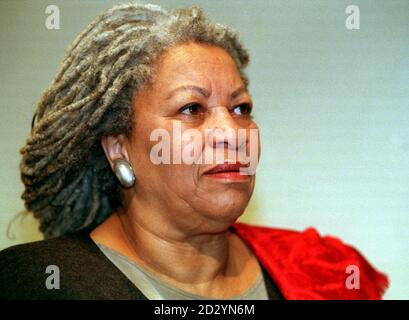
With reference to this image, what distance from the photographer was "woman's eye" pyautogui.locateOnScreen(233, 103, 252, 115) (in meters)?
1.34

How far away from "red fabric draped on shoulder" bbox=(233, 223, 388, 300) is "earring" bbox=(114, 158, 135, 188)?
42 centimetres

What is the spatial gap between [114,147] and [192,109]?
22cm

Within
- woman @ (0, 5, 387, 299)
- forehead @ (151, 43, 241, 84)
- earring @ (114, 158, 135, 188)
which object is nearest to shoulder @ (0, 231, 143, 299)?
woman @ (0, 5, 387, 299)

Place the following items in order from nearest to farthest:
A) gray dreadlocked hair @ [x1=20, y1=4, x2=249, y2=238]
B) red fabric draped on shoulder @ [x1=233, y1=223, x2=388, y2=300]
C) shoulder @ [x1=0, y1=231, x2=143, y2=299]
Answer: shoulder @ [x1=0, y1=231, x2=143, y2=299] → gray dreadlocked hair @ [x1=20, y1=4, x2=249, y2=238] → red fabric draped on shoulder @ [x1=233, y1=223, x2=388, y2=300]

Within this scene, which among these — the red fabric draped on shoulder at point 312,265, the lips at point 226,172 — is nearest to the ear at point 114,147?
the lips at point 226,172

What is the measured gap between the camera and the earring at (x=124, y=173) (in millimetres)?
1297

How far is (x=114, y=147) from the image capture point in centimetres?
134

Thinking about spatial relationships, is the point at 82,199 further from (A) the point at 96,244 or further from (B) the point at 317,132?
(B) the point at 317,132

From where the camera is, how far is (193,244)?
4.39 feet

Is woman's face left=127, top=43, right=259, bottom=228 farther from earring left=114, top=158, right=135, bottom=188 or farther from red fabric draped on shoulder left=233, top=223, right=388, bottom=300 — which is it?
red fabric draped on shoulder left=233, top=223, right=388, bottom=300

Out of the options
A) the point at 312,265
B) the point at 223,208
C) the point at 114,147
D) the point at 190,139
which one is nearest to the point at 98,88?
the point at 114,147

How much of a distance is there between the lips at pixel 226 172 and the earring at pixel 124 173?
0.60ft

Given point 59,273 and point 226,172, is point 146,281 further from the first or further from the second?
point 226,172

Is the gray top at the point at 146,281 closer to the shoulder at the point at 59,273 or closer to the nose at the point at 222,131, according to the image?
the shoulder at the point at 59,273
